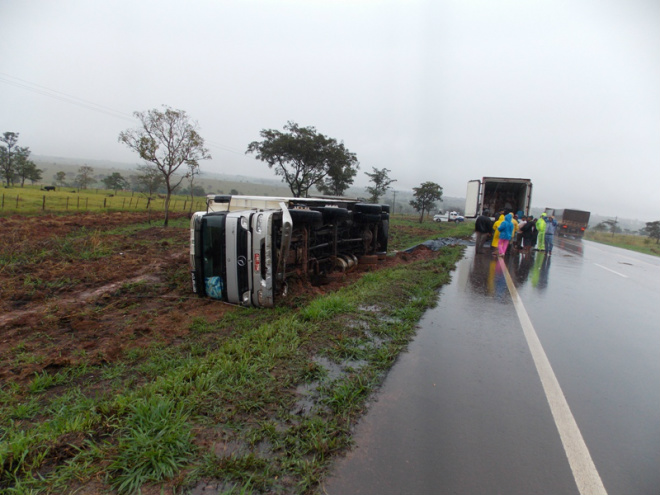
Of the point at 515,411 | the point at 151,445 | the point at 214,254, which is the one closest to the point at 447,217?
the point at 214,254

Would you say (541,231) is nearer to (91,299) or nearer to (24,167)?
(91,299)

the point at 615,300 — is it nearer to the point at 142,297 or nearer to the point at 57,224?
the point at 142,297

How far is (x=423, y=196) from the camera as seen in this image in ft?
143

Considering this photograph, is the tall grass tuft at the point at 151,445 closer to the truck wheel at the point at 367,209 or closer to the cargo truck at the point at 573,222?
the truck wheel at the point at 367,209

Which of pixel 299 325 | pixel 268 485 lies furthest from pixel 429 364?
pixel 268 485

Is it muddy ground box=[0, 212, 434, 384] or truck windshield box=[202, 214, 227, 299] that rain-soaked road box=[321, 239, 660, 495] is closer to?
muddy ground box=[0, 212, 434, 384]

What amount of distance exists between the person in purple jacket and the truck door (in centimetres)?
527

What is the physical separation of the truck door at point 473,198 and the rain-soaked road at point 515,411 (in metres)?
12.6

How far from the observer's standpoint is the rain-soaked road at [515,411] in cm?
227

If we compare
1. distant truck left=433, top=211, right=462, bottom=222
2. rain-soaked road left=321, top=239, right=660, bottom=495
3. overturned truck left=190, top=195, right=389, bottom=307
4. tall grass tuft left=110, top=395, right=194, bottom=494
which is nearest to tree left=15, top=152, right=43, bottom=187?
overturned truck left=190, top=195, right=389, bottom=307

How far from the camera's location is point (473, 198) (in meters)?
18.3

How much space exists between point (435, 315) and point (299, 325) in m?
2.23

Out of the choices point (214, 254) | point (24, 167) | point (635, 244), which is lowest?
point (635, 244)

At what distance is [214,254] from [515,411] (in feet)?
17.8
